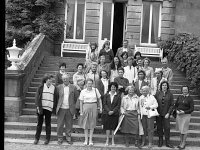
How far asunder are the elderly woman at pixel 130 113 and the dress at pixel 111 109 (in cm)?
19

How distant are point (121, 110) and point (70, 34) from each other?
9.97 meters

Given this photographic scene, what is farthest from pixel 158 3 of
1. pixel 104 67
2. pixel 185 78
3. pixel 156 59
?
pixel 104 67

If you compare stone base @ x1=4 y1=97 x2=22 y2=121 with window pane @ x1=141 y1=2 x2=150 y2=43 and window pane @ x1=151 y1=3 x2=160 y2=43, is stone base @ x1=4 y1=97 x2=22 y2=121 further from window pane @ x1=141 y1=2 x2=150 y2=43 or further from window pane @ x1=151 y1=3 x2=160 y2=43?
window pane @ x1=151 y1=3 x2=160 y2=43

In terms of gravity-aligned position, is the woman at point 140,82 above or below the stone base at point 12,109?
above

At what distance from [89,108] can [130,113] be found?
3.76ft

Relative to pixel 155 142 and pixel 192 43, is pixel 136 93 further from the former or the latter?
pixel 192 43

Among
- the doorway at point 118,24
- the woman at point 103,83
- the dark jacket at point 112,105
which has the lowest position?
the dark jacket at point 112,105

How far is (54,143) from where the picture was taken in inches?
340

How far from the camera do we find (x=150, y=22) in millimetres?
17938

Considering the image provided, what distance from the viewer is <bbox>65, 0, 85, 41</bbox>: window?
706 inches

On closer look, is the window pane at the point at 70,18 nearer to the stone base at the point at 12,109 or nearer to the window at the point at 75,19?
the window at the point at 75,19

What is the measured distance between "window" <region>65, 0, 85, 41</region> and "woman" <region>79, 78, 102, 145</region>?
9577mm

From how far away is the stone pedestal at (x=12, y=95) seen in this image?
9.73 meters

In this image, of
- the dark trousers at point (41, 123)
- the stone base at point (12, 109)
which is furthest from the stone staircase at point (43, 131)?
the dark trousers at point (41, 123)
